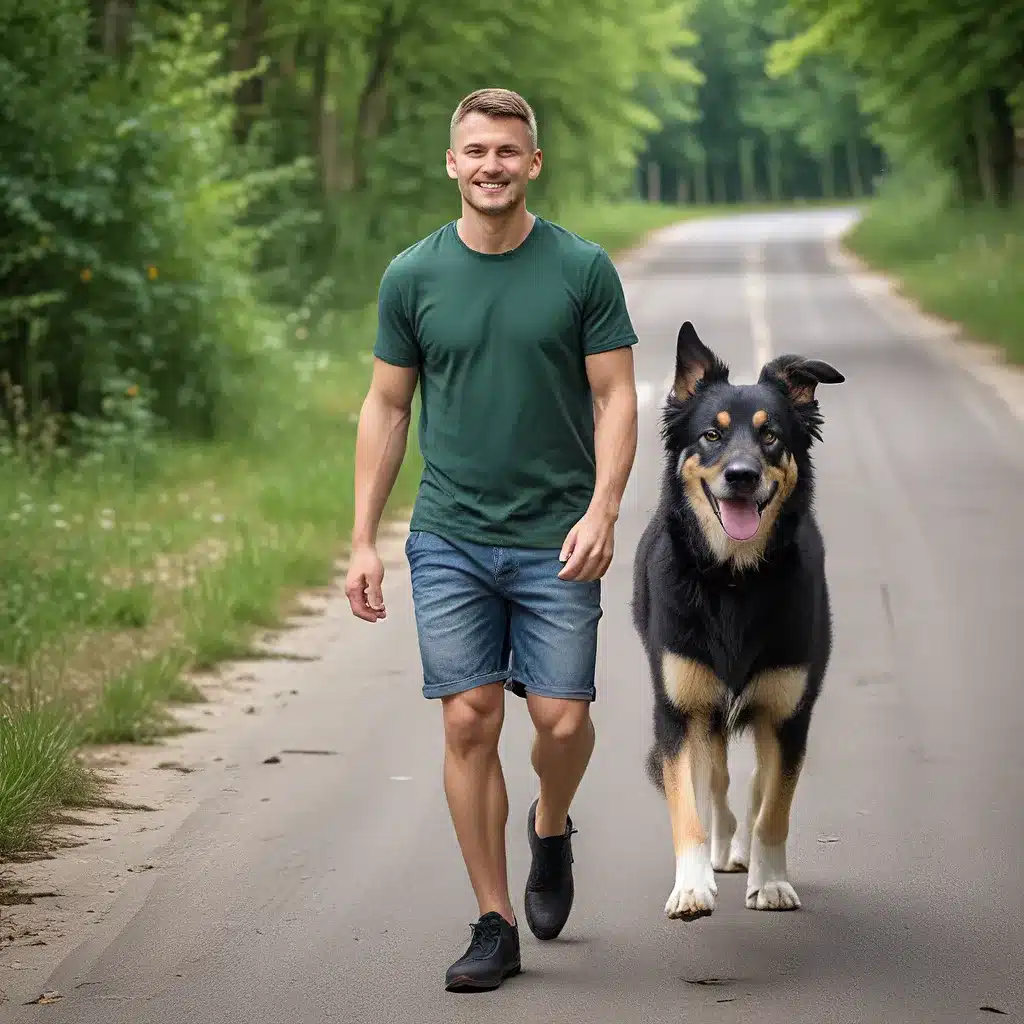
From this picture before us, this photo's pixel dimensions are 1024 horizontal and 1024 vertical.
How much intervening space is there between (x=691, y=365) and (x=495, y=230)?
92 centimetres

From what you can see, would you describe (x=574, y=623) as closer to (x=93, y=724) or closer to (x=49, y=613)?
(x=93, y=724)

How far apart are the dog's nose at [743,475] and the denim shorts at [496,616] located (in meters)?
0.53

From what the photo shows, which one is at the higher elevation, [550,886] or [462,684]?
[462,684]

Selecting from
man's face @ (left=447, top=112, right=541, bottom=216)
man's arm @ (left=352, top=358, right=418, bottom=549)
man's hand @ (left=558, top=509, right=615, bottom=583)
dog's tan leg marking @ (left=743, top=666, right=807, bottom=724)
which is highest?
man's face @ (left=447, top=112, right=541, bottom=216)

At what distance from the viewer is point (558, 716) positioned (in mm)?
5238

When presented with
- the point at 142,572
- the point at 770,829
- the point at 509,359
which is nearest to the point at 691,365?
the point at 509,359

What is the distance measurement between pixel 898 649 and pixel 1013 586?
172 cm

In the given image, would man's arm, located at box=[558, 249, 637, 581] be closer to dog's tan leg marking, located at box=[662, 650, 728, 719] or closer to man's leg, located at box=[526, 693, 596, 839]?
man's leg, located at box=[526, 693, 596, 839]

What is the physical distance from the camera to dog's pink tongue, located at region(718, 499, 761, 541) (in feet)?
18.4

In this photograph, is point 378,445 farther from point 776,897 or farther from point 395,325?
point 776,897

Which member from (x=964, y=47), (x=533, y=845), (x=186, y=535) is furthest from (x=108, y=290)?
(x=964, y=47)

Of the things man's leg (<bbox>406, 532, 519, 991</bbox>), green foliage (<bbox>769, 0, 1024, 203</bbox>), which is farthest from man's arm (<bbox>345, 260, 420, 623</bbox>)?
green foliage (<bbox>769, 0, 1024, 203</bbox>)

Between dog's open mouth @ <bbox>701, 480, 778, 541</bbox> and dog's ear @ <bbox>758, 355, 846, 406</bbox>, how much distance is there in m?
0.28

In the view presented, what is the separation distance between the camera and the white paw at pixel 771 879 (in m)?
5.82
